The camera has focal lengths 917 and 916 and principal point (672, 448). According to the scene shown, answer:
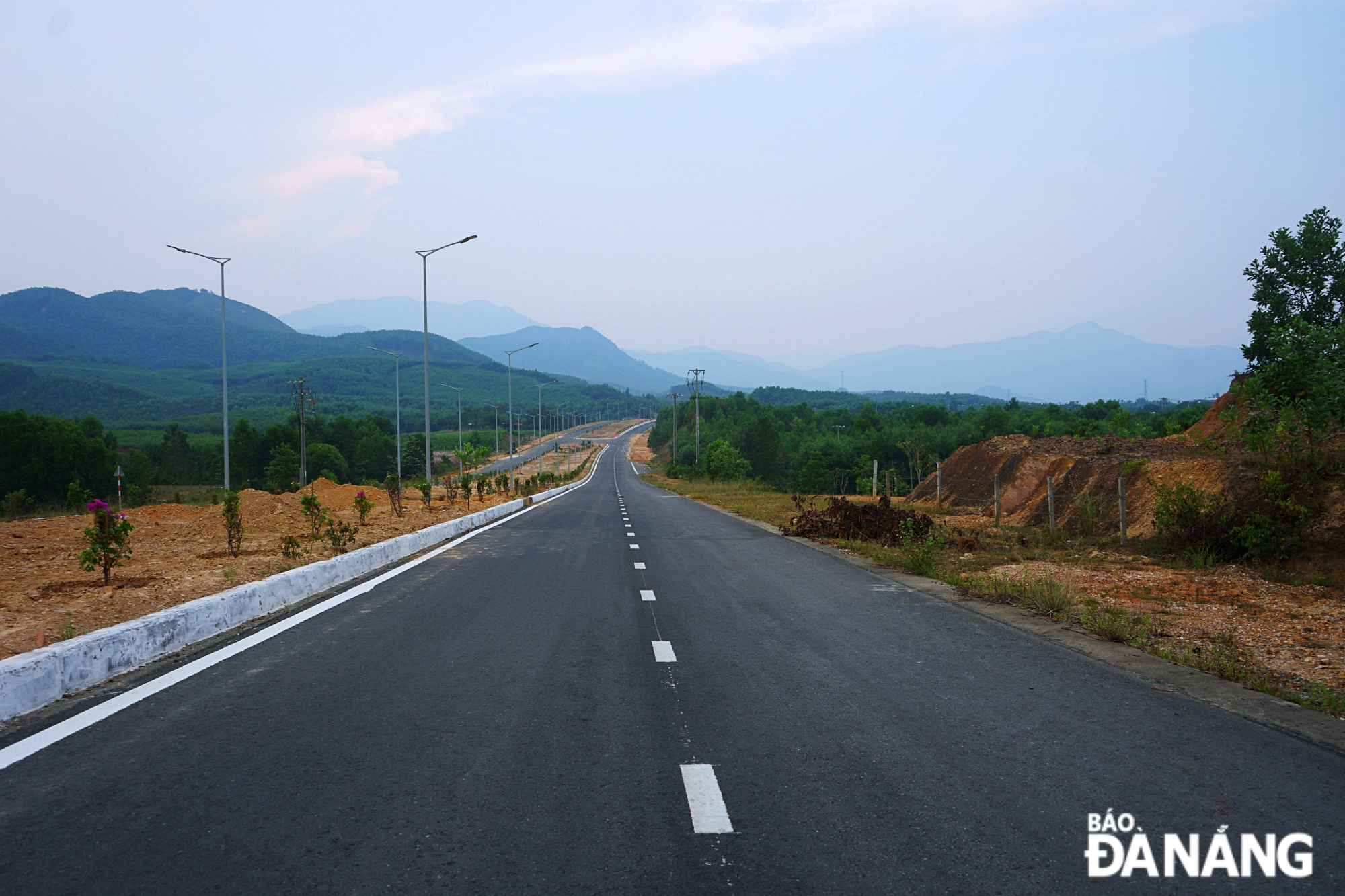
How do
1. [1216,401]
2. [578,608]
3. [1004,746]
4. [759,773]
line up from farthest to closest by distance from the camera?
[1216,401] < [578,608] < [1004,746] < [759,773]

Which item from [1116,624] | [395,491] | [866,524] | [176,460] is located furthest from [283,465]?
[1116,624]

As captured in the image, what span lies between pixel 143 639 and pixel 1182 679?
353 inches

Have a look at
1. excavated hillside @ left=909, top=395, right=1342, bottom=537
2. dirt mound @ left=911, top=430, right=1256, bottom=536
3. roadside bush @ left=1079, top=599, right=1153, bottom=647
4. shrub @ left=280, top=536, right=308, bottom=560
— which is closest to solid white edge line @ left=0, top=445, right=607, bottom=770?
shrub @ left=280, top=536, right=308, bottom=560

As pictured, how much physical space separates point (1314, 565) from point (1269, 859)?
12.9 metres

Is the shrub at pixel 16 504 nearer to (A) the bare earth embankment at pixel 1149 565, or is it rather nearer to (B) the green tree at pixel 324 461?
(A) the bare earth embankment at pixel 1149 565

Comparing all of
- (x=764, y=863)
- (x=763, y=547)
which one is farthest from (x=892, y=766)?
(x=763, y=547)

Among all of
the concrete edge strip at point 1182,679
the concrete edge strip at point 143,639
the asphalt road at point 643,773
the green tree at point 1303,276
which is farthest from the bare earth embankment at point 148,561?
the green tree at point 1303,276

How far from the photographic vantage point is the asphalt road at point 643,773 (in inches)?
152

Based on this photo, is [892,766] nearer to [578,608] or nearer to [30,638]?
[578,608]

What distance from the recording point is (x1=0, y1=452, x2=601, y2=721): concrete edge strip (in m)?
6.47

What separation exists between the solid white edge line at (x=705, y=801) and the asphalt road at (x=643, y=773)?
2 cm

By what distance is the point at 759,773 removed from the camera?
505cm

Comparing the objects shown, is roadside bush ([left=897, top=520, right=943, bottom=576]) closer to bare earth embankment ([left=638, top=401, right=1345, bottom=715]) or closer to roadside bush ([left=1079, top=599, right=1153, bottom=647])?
bare earth embankment ([left=638, top=401, right=1345, bottom=715])

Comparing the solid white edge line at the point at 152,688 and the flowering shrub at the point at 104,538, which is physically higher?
the flowering shrub at the point at 104,538
